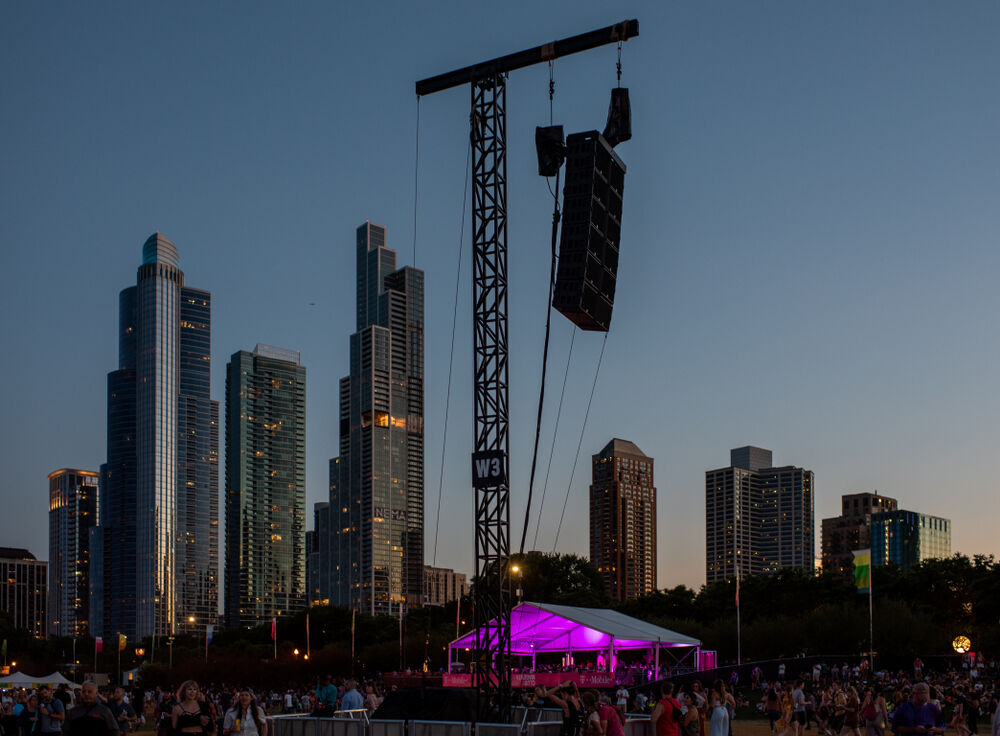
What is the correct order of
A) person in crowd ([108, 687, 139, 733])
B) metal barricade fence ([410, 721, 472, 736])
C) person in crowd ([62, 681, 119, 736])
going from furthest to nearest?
metal barricade fence ([410, 721, 472, 736])
person in crowd ([108, 687, 139, 733])
person in crowd ([62, 681, 119, 736])

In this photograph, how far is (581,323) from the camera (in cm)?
2531

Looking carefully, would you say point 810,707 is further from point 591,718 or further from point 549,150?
point 591,718

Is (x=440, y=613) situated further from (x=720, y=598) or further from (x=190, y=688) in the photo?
(x=190, y=688)

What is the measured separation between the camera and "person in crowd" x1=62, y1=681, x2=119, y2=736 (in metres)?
11.5

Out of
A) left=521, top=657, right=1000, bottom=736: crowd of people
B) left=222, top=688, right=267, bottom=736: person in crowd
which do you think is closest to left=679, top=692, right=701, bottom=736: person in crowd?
left=521, top=657, right=1000, bottom=736: crowd of people

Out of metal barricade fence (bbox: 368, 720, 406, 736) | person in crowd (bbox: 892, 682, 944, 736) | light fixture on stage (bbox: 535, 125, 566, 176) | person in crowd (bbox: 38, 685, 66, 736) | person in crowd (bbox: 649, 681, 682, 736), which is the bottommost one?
metal barricade fence (bbox: 368, 720, 406, 736)

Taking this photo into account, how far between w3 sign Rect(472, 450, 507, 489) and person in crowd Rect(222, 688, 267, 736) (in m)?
12.6

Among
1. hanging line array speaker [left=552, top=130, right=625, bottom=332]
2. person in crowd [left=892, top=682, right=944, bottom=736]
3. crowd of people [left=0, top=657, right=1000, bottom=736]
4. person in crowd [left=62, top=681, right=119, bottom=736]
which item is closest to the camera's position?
person in crowd [left=62, top=681, right=119, bottom=736]

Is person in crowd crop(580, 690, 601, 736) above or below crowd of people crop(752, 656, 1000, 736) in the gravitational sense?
above

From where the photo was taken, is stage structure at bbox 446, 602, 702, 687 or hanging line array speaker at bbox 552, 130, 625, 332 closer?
hanging line array speaker at bbox 552, 130, 625, 332

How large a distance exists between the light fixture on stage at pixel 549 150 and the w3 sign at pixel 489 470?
6.99 m

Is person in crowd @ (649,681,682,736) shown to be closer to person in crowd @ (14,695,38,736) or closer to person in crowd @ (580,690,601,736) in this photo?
person in crowd @ (580,690,601,736)

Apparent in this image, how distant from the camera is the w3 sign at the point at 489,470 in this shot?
26.7 m

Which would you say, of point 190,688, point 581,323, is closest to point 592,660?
point 581,323
